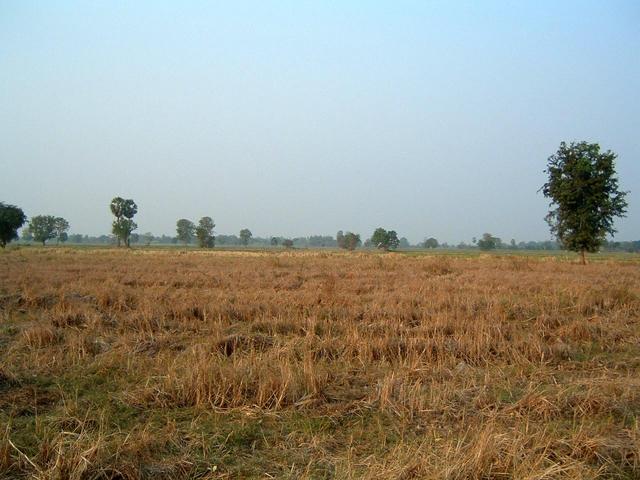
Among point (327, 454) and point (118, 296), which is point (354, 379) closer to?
point (327, 454)

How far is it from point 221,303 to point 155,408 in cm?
633

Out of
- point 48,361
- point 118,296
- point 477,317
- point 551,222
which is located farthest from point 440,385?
point 551,222

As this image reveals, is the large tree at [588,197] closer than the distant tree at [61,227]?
Yes

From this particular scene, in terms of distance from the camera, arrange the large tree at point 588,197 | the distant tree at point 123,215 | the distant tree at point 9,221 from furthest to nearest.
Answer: the distant tree at point 123,215 → the distant tree at point 9,221 → the large tree at point 588,197

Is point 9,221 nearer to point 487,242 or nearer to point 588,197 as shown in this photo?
point 588,197

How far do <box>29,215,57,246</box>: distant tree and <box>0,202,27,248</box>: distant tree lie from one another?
61.9m

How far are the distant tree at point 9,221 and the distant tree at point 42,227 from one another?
61.9 m

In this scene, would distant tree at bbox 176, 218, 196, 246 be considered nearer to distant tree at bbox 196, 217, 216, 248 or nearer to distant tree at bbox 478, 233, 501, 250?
distant tree at bbox 196, 217, 216, 248

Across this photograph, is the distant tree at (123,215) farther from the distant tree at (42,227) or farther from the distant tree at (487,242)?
the distant tree at (487,242)

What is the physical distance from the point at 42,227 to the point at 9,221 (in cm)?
6876

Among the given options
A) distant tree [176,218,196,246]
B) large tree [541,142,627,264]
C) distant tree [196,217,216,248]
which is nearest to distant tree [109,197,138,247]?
distant tree [196,217,216,248]

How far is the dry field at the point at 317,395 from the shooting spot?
4008mm

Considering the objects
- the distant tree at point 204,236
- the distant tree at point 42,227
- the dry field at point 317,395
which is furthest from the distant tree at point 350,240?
the dry field at point 317,395

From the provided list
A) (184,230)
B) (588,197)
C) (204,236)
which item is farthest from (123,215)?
(588,197)
